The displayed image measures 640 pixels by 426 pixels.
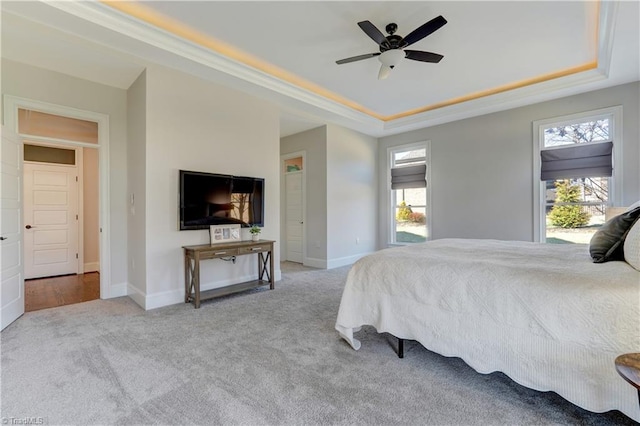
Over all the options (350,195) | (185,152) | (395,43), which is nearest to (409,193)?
(350,195)

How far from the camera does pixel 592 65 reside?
3781 millimetres

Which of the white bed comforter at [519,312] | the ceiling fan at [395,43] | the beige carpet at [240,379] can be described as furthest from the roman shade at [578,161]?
the beige carpet at [240,379]

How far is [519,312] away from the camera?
1.56 metres

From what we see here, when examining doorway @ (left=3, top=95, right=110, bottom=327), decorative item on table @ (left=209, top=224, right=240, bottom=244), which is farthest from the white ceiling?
decorative item on table @ (left=209, top=224, right=240, bottom=244)

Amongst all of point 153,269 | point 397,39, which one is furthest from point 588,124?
point 153,269

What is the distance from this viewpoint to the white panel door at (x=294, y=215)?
6.17 meters

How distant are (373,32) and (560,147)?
12.4ft

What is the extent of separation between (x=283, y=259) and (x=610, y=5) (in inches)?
237

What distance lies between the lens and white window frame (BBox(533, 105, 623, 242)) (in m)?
3.94

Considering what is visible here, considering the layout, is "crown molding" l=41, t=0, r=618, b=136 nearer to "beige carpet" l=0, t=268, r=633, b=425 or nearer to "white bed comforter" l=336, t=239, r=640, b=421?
"white bed comforter" l=336, t=239, r=640, b=421

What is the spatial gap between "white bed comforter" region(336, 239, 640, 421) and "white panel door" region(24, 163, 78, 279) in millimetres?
5415

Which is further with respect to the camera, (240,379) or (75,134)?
(75,134)

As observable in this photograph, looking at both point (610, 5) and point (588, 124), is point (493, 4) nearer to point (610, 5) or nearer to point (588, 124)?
point (610, 5)

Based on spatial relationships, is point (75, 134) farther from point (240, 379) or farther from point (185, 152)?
point (240, 379)
